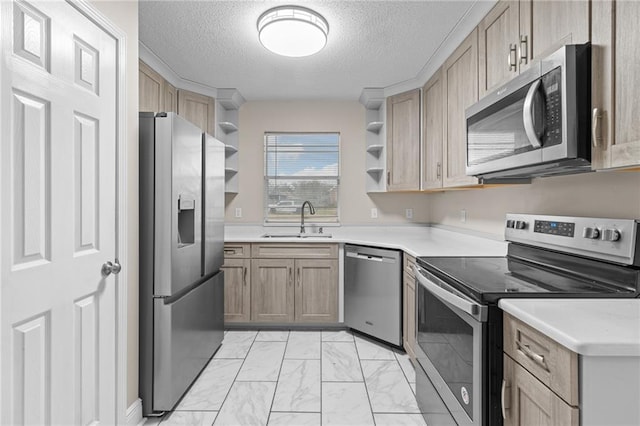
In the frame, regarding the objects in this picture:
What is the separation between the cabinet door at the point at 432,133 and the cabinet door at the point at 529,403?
1845 mm

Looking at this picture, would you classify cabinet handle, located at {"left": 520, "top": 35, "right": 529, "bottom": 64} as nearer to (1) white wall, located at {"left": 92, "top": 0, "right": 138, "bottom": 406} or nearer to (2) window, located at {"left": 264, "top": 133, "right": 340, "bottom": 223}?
(1) white wall, located at {"left": 92, "top": 0, "right": 138, "bottom": 406}

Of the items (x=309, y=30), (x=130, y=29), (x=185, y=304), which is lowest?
(x=185, y=304)

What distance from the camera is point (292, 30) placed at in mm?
2189

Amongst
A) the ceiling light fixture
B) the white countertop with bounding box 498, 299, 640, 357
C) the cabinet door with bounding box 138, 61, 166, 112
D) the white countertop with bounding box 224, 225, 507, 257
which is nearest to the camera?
the white countertop with bounding box 498, 299, 640, 357

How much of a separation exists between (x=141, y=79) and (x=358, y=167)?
2.28 meters

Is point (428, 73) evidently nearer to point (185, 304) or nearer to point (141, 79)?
point (141, 79)

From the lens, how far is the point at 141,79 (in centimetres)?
269

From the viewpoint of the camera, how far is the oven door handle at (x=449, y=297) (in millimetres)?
1253

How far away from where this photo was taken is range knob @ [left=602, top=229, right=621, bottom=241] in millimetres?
1281

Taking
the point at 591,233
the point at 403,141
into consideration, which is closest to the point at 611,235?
the point at 591,233

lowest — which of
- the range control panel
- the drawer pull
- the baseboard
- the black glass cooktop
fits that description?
the baseboard

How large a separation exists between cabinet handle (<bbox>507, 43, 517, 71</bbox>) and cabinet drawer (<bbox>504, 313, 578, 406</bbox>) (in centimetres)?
124

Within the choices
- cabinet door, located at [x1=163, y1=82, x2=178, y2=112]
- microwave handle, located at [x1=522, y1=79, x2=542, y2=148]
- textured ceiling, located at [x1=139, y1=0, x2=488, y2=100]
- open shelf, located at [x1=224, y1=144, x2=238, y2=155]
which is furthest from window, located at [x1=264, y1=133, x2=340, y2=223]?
microwave handle, located at [x1=522, y1=79, x2=542, y2=148]

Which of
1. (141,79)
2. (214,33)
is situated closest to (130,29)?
(214,33)
